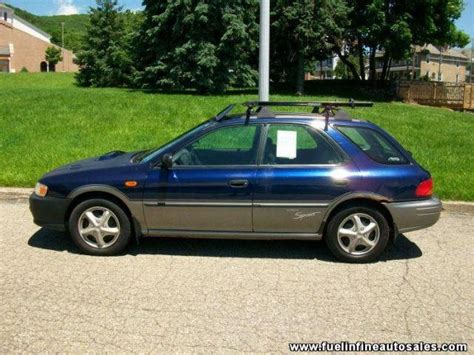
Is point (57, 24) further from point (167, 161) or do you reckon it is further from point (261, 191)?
point (261, 191)

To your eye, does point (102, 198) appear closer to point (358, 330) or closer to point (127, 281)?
point (127, 281)

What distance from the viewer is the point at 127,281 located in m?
4.45

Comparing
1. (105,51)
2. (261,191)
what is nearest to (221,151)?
(261,191)

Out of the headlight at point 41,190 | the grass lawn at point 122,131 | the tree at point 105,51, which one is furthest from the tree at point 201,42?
the headlight at point 41,190

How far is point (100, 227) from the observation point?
5.03 m

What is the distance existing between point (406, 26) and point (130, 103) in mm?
14868

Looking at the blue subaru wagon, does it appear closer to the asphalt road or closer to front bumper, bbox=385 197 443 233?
front bumper, bbox=385 197 443 233

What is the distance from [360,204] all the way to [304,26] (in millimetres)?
18871

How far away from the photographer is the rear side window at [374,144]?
503 centimetres

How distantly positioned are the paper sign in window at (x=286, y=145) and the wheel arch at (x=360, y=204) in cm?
65

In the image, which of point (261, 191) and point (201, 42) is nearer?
point (261, 191)

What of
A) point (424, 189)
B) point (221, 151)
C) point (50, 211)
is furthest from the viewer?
point (221, 151)

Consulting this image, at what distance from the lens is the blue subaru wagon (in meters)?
4.86

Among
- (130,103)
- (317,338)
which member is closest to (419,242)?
(317,338)
